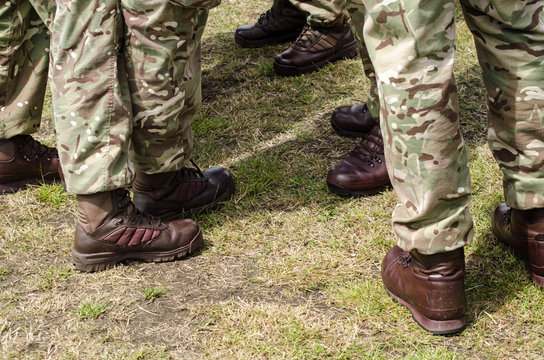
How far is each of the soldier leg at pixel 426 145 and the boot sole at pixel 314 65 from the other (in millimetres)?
2155

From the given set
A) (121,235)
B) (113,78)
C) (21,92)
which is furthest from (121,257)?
(21,92)

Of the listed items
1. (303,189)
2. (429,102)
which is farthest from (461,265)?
(303,189)

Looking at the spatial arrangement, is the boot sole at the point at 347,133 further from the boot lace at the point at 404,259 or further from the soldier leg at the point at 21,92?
the soldier leg at the point at 21,92

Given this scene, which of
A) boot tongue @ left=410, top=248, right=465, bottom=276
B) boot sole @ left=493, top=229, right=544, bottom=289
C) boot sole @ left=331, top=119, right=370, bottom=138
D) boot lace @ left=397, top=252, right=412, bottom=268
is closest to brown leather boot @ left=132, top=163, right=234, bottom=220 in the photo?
boot sole @ left=331, top=119, right=370, bottom=138

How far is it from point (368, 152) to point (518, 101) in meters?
1.00

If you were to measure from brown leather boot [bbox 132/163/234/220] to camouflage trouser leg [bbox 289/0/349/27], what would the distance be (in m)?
1.54

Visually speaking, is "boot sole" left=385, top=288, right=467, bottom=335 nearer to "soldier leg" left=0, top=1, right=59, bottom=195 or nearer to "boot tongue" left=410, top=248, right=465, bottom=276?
"boot tongue" left=410, top=248, right=465, bottom=276

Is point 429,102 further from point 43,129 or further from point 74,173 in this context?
point 43,129

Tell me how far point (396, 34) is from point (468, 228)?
0.62 m

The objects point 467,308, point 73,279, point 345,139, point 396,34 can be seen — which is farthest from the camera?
point 345,139

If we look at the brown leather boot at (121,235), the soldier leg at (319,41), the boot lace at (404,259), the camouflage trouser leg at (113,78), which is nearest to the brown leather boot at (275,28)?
the soldier leg at (319,41)

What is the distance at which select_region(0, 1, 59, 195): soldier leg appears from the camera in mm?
2676

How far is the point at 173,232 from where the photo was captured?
2.37 meters

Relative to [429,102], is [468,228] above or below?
below
